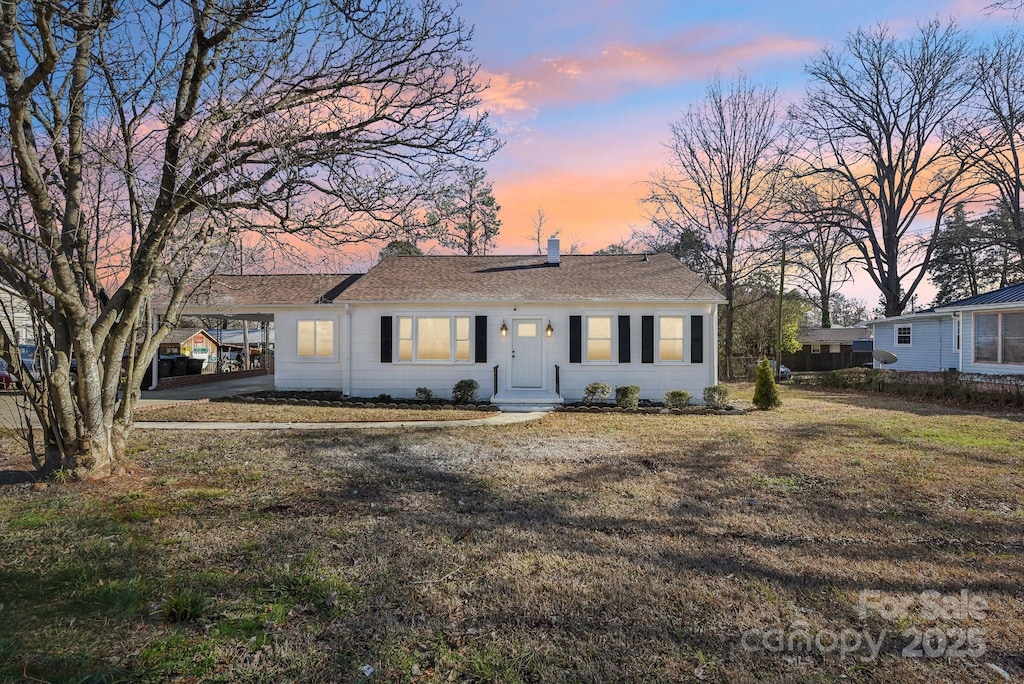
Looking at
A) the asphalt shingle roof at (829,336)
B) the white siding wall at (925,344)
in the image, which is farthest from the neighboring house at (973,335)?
the asphalt shingle roof at (829,336)

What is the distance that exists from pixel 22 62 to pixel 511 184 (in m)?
8.43

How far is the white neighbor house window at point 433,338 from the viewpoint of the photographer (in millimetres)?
13594

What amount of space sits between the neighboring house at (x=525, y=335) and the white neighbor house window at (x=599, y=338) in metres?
0.03

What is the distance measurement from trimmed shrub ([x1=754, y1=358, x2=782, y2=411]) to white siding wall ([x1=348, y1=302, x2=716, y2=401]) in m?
1.18

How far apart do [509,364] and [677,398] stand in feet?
14.6

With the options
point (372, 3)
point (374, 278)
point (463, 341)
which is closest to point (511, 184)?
point (463, 341)

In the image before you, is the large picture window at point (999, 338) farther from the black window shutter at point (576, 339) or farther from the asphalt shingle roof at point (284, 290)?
the asphalt shingle roof at point (284, 290)

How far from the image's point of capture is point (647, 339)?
13.3m

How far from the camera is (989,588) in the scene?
3.21 m

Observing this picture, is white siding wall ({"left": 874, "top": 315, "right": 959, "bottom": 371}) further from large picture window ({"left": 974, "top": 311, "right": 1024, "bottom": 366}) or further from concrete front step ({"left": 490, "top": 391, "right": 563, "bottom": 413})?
concrete front step ({"left": 490, "top": 391, "right": 563, "bottom": 413})

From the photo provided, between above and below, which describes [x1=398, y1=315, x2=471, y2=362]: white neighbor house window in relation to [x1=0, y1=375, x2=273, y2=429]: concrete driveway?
above

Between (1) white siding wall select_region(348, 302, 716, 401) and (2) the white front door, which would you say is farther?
(2) the white front door

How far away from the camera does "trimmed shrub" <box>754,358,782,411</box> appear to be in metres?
12.8

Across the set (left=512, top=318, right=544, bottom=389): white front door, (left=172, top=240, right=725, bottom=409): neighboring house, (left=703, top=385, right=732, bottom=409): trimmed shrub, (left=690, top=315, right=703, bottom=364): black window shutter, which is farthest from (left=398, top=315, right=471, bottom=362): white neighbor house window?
(left=703, top=385, right=732, bottom=409): trimmed shrub
